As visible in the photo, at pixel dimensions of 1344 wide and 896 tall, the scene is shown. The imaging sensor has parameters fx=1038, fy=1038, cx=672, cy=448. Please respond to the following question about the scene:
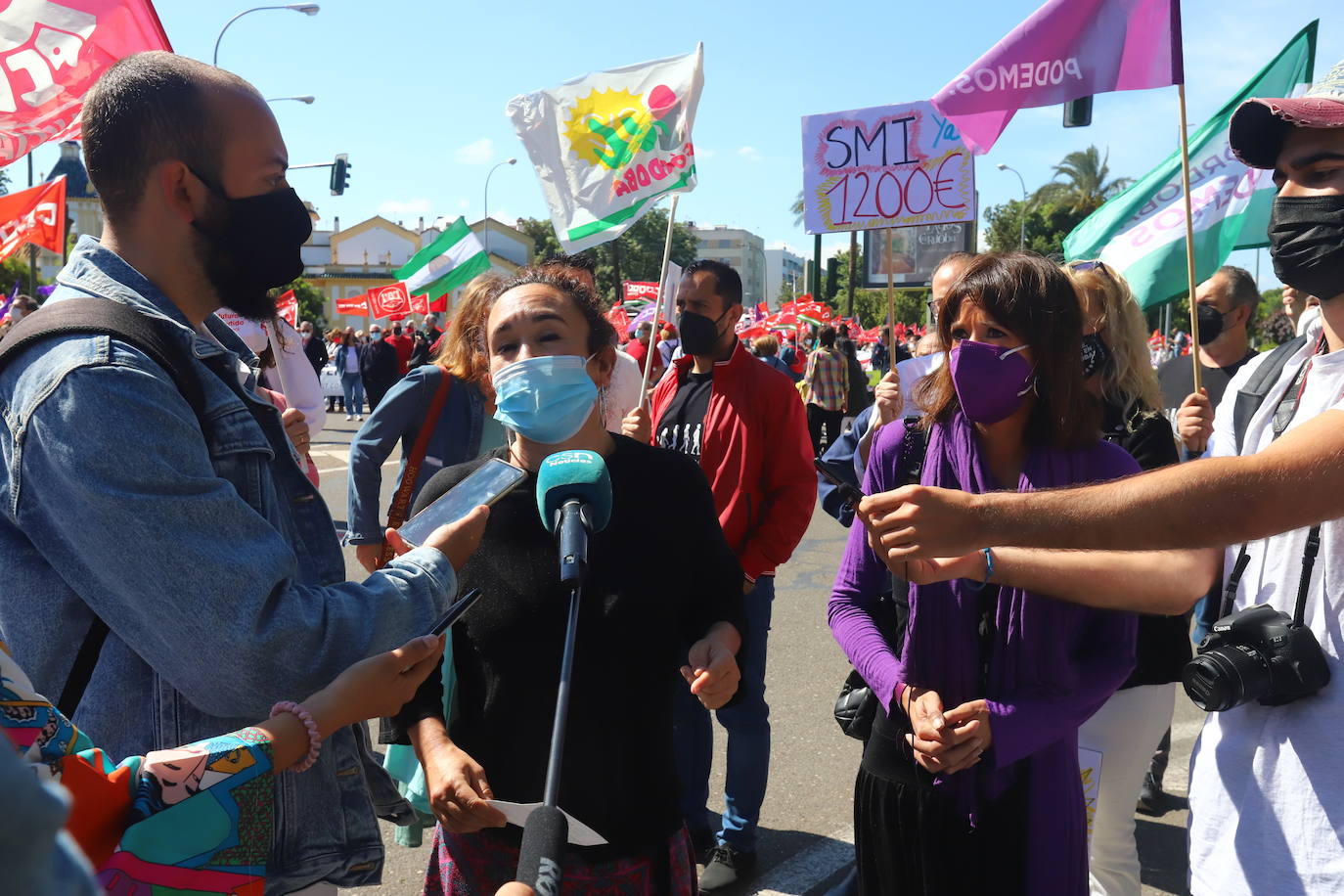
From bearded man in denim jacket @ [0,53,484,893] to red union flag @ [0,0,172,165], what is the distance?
84.2 inches

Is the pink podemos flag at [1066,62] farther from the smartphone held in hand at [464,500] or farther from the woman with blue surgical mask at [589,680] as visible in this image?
the smartphone held in hand at [464,500]

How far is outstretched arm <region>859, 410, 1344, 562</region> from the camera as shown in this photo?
171 centimetres

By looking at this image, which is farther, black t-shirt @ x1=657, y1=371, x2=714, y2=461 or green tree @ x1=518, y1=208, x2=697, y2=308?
green tree @ x1=518, y1=208, x2=697, y2=308

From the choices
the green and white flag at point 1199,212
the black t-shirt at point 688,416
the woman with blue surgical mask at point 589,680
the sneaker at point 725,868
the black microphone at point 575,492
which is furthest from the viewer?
the green and white flag at point 1199,212

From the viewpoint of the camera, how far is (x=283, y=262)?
1.93m

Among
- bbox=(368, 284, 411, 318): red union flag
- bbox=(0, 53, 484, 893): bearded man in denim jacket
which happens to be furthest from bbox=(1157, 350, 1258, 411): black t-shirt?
bbox=(368, 284, 411, 318): red union flag

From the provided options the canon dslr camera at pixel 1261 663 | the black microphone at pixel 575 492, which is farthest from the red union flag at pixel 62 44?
the canon dslr camera at pixel 1261 663

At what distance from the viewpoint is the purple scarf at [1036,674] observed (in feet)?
7.64

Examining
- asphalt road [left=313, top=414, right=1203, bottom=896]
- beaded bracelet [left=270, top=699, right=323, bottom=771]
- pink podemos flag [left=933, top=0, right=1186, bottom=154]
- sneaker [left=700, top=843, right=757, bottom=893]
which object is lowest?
asphalt road [left=313, top=414, right=1203, bottom=896]

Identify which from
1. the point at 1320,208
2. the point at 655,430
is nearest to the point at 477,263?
the point at 655,430

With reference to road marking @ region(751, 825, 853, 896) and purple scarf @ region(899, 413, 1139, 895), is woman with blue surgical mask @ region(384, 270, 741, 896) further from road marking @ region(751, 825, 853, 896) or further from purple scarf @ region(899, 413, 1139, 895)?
road marking @ region(751, 825, 853, 896)

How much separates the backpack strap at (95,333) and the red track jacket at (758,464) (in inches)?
111

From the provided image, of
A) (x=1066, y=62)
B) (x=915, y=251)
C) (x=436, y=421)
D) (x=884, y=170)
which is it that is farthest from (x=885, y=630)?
(x=915, y=251)

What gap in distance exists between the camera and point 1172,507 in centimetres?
173
